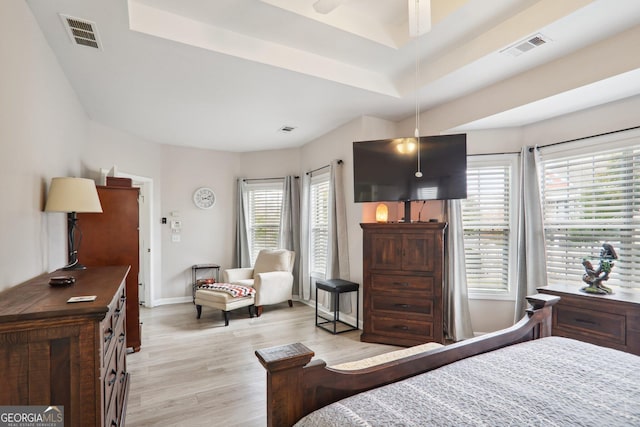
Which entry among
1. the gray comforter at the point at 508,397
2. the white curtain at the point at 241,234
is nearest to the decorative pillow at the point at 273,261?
the white curtain at the point at 241,234

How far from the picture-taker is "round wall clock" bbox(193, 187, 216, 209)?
5.76 meters

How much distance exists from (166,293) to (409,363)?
5094 millimetres

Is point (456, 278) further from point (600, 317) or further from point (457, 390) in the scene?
point (457, 390)

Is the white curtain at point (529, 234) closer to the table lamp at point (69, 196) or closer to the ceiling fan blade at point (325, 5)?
the ceiling fan blade at point (325, 5)

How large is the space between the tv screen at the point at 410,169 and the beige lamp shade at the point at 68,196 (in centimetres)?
255

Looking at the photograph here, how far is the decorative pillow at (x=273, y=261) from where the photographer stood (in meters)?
5.12

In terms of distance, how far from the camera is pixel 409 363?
1372 mm

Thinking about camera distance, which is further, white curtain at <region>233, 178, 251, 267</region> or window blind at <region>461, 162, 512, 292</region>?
white curtain at <region>233, 178, 251, 267</region>

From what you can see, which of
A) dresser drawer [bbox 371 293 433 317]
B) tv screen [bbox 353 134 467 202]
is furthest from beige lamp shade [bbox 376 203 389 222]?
dresser drawer [bbox 371 293 433 317]

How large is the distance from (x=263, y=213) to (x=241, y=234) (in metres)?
0.54

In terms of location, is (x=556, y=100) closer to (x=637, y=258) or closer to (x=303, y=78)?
(x=637, y=258)

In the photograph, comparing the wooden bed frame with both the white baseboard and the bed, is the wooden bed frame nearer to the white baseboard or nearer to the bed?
the bed

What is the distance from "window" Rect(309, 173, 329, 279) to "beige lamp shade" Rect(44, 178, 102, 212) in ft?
10.3

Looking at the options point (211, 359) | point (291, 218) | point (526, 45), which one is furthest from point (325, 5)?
point (291, 218)
